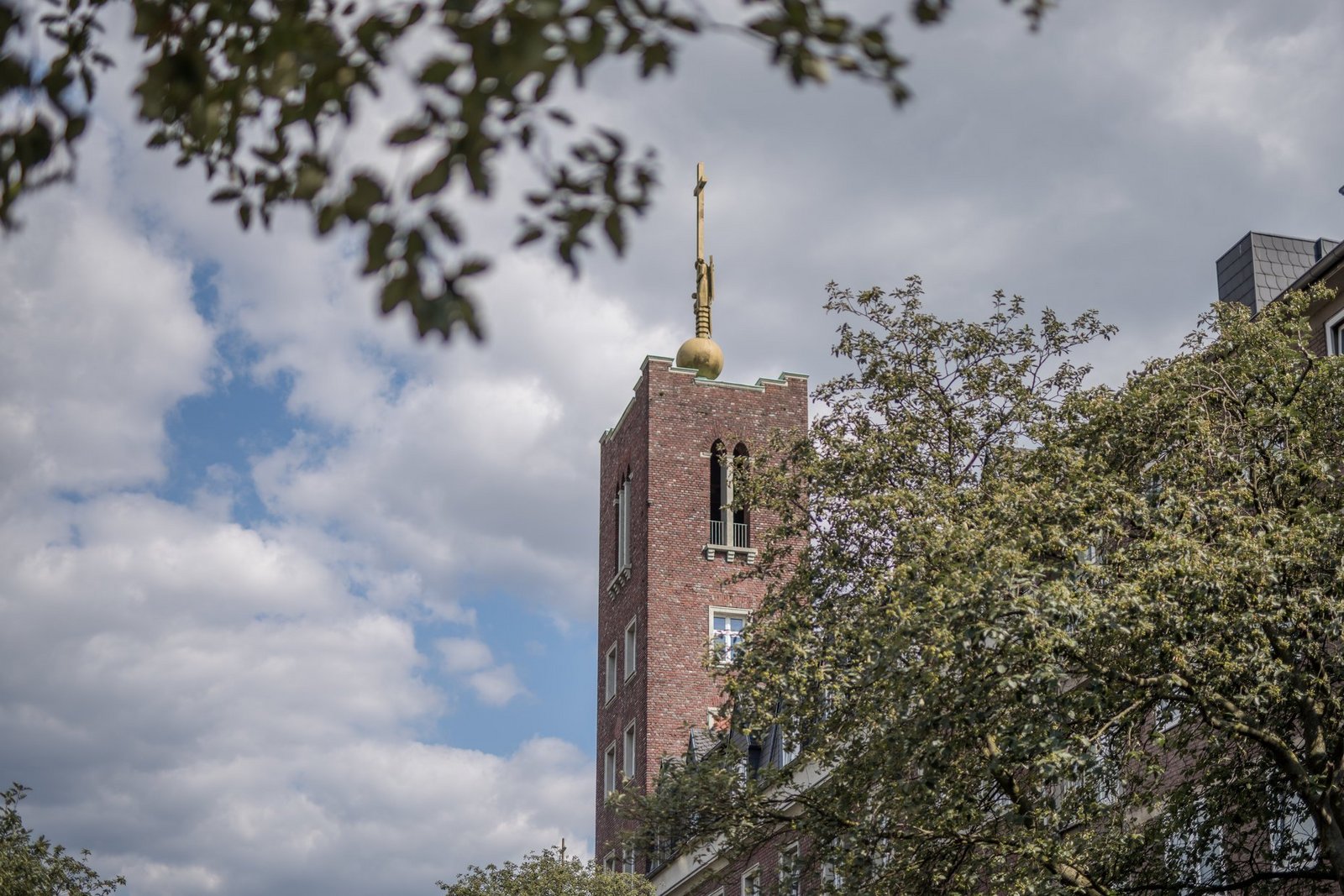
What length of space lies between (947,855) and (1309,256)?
882 inches

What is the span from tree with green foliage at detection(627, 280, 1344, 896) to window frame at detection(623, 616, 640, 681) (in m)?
35.7

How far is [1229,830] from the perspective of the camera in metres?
19.1

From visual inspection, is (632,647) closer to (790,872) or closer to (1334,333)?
(1334,333)

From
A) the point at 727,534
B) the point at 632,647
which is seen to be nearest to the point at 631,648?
the point at 632,647

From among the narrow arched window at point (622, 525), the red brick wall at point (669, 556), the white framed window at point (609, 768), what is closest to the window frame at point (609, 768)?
the white framed window at point (609, 768)

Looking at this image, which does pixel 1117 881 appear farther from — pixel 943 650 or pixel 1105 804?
pixel 943 650

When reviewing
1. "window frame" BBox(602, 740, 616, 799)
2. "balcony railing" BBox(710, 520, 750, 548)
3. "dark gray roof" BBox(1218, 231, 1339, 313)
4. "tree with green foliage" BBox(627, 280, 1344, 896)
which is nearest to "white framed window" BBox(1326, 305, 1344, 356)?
"tree with green foliage" BBox(627, 280, 1344, 896)

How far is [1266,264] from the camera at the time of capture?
37.9 meters

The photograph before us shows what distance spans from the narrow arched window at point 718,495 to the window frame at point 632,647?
372 cm

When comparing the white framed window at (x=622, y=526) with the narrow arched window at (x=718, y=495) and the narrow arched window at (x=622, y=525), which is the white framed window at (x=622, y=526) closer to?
the narrow arched window at (x=622, y=525)

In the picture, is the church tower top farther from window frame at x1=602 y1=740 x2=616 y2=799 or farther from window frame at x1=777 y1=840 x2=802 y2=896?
window frame at x1=777 y1=840 x2=802 y2=896

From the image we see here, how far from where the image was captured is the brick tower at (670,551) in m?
56.8

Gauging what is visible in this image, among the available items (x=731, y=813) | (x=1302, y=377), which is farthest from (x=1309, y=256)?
(x=731, y=813)

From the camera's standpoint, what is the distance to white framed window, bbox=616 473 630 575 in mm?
60938
